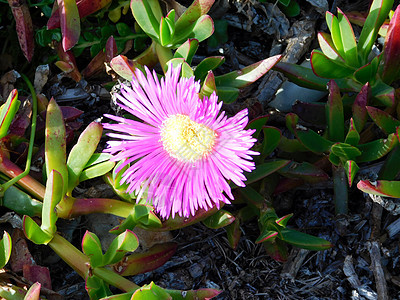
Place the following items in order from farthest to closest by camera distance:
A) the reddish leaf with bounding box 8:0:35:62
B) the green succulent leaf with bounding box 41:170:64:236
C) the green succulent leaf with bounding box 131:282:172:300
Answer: the reddish leaf with bounding box 8:0:35:62
the green succulent leaf with bounding box 41:170:64:236
the green succulent leaf with bounding box 131:282:172:300

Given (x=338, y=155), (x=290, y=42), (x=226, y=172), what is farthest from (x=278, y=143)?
(x=290, y=42)

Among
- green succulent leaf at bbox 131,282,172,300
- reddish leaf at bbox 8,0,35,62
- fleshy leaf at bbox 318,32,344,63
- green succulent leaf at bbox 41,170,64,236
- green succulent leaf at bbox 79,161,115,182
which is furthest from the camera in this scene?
reddish leaf at bbox 8,0,35,62

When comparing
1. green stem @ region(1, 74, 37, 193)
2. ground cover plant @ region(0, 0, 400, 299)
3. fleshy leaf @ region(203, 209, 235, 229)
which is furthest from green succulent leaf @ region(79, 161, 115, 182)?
fleshy leaf @ region(203, 209, 235, 229)

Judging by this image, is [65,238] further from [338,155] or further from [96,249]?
[338,155]

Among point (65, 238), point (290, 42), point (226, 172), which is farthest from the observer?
point (290, 42)

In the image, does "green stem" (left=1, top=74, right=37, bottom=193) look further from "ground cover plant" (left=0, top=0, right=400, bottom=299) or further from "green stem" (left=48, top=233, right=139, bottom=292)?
"green stem" (left=48, top=233, right=139, bottom=292)

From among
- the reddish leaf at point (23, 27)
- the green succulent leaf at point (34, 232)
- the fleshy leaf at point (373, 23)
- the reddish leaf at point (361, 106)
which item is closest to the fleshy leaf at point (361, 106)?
the reddish leaf at point (361, 106)

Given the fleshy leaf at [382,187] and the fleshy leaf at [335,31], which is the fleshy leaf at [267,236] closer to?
the fleshy leaf at [382,187]
